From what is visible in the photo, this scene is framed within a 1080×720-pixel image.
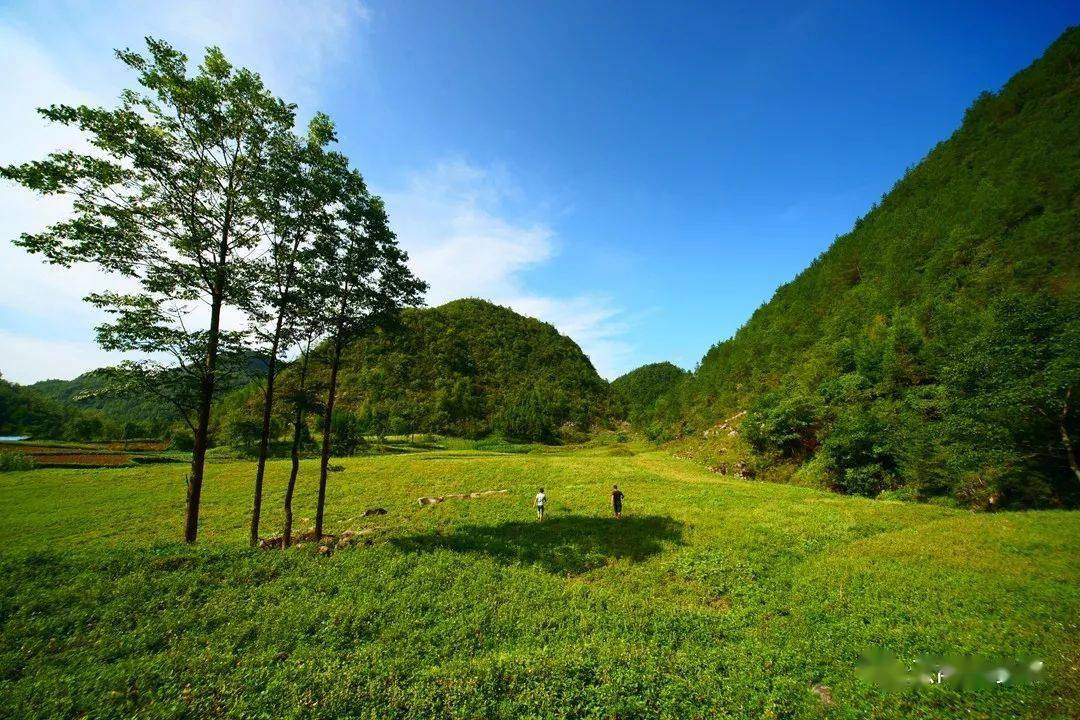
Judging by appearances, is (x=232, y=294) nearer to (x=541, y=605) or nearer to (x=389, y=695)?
(x=389, y=695)

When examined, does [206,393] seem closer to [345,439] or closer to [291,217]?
[291,217]

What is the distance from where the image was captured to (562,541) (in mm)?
21344

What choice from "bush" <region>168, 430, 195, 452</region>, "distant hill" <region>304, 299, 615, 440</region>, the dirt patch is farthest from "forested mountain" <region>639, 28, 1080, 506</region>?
"bush" <region>168, 430, 195, 452</region>

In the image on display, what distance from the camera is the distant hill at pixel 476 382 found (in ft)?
423

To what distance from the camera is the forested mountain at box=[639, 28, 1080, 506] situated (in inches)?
1070

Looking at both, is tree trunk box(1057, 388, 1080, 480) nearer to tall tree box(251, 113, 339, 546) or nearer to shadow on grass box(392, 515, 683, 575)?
shadow on grass box(392, 515, 683, 575)

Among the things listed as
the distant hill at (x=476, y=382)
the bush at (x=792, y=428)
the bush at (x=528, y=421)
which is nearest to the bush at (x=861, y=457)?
the bush at (x=792, y=428)

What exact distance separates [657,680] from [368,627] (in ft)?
27.0

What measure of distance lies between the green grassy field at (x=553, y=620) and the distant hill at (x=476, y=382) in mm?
100789

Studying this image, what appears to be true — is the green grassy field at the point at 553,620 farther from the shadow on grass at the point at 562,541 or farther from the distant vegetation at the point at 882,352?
the distant vegetation at the point at 882,352

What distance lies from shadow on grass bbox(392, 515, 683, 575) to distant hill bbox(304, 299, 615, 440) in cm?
9554

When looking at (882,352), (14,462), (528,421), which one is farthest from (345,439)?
(882,352)

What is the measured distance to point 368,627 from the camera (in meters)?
11.3

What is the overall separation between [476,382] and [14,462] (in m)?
115
